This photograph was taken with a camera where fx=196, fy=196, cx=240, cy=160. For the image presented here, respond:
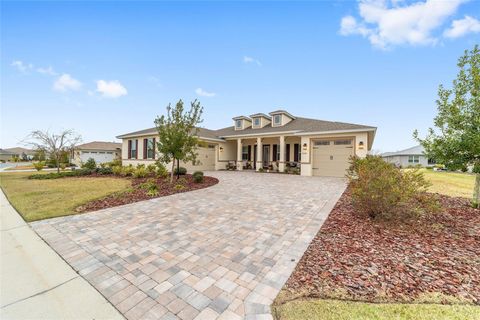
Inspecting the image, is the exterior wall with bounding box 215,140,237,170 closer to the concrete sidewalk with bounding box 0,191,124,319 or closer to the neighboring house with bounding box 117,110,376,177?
the neighboring house with bounding box 117,110,376,177


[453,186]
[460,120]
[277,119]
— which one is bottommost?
[453,186]

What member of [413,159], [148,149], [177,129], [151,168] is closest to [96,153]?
[148,149]

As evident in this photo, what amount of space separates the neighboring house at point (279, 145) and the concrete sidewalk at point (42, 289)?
861 centimetres

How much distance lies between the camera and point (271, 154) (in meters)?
19.7

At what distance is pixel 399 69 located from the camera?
1262 cm

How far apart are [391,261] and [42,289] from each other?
4.92 metres

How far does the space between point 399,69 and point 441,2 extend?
564 cm

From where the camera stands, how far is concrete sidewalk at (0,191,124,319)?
6.78ft

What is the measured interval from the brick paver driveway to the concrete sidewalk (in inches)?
4.8

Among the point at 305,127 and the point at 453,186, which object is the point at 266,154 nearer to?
the point at 305,127

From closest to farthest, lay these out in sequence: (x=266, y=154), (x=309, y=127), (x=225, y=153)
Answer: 1. (x=309, y=127)
2. (x=266, y=154)
3. (x=225, y=153)

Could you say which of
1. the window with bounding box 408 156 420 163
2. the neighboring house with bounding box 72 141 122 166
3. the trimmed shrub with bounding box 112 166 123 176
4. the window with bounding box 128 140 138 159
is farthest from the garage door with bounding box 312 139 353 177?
the window with bounding box 408 156 420 163

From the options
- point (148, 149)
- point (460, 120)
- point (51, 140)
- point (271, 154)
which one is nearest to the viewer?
point (460, 120)

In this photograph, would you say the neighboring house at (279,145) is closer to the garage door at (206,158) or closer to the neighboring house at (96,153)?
the garage door at (206,158)
